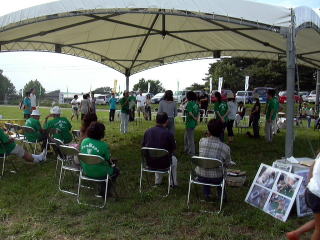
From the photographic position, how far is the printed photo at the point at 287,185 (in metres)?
4.71

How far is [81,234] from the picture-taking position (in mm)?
4203

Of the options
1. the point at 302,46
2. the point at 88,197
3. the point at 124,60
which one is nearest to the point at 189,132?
the point at 88,197

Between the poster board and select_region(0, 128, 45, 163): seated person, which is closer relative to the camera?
the poster board

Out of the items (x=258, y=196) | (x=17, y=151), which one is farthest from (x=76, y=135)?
(x=258, y=196)

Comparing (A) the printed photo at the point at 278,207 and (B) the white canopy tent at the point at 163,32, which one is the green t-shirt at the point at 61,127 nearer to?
(B) the white canopy tent at the point at 163,32

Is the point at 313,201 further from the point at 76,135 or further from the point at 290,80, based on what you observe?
the point at 76,135

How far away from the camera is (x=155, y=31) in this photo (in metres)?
10.6

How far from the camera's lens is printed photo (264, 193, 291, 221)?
4676 millimetres

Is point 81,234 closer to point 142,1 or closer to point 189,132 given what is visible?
point 142,1

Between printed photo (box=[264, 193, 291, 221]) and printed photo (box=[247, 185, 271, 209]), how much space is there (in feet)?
0.35

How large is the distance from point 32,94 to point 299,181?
474 inches

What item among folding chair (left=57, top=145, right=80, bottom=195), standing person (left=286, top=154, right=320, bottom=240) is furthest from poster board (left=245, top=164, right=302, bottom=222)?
folding chair (left=57, top=145, right=80, bottom=195)

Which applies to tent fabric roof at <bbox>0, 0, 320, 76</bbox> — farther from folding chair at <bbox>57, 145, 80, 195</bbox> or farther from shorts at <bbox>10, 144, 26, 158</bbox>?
folding chair at <bbox>57, 145, 80, 195</bbox>

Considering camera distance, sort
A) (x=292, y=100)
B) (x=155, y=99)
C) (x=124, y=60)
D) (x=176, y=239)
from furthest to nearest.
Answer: (x=155, y=99) < (x=124, y=60) < (x=292, y=100) < (x=176, y=239)
